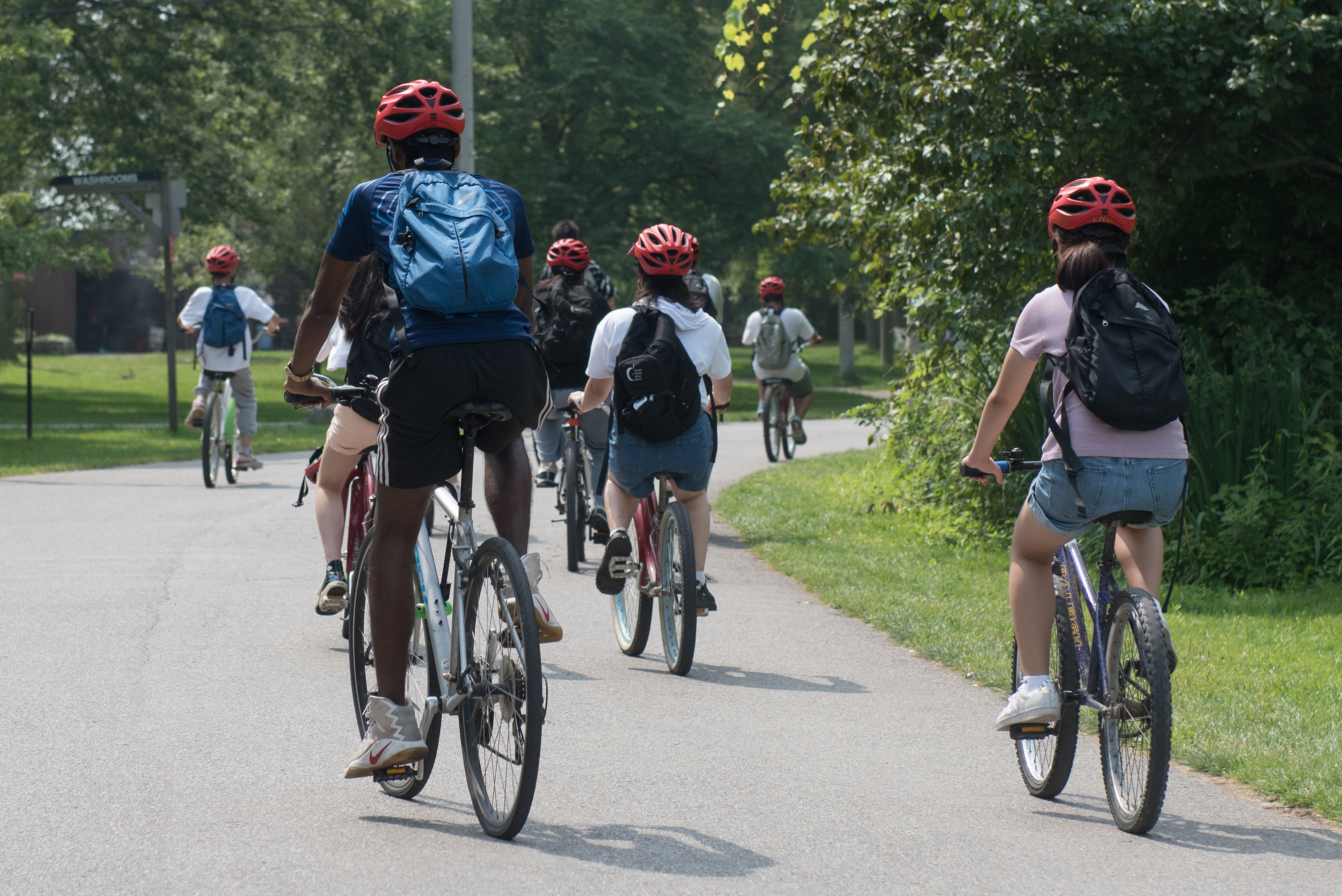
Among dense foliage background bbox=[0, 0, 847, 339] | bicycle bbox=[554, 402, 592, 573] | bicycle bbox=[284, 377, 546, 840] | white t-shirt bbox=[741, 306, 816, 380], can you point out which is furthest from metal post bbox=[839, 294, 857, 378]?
bicycle bbox=[284, 377, 546, 840]

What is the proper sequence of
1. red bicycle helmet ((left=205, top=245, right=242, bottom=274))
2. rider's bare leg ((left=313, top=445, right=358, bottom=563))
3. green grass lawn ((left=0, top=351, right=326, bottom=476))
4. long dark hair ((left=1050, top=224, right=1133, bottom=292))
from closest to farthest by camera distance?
long dark hair ((left=1050, top=224, right=1133, bottom=292)), rider's bare leg ((left=313, top=445, right=358, bottom=563)), red bicycle helmet ((left=205, top=245, right=242, bottom=274)), green grass lawn ((left=0, top=351, right=326, bottom=476))

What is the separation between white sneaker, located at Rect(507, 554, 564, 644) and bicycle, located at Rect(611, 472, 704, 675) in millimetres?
2021

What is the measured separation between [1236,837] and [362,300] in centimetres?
331

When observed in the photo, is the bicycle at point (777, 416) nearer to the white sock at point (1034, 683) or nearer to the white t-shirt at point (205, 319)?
the white t-shirt at point (205, 319)

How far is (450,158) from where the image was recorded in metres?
4.25

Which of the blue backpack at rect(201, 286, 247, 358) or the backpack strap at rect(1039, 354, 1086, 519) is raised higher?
the blue backpack at rect(201, 286, 247, 358)

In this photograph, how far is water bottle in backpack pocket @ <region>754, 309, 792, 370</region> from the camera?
16.7 m

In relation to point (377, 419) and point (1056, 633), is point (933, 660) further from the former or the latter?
point (377, 419)

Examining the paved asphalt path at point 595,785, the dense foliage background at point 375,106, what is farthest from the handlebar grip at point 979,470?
the dense foliage background at point 375,106

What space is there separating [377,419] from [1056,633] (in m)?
2.66

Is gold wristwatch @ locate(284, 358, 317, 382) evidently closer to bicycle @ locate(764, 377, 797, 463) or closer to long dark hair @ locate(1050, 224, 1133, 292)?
long dark hair @ locate(1050, 224, 1133, 292)

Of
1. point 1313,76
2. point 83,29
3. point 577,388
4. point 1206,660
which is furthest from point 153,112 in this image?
point 1206,660

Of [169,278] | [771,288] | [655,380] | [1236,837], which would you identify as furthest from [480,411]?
[169,278]

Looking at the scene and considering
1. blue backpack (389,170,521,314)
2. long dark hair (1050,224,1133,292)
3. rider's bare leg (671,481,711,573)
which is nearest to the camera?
blue backpack (389,170,521,314)
